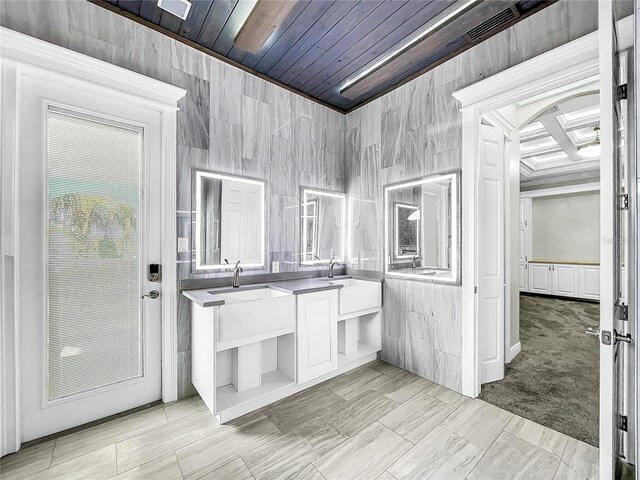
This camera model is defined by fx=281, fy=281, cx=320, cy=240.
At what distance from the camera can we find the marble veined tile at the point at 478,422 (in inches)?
74.3

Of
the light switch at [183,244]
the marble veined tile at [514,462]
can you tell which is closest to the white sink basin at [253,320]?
the light switch at [183,244]

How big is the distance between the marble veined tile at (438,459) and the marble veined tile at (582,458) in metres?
0.49

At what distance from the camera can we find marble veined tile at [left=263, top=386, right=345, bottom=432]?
2.04 m

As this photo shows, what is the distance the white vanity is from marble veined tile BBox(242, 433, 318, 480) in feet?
1.31

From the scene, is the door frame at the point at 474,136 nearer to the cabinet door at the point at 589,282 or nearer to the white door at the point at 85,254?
the white door at the point at 85,254

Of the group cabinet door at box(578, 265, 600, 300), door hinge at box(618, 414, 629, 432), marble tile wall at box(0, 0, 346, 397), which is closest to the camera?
door hinge at box(618, 414, 629, 432)

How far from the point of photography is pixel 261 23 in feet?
6.64

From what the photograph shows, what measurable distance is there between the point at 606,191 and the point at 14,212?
3.16 m

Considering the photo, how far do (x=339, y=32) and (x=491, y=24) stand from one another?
1.15 meters

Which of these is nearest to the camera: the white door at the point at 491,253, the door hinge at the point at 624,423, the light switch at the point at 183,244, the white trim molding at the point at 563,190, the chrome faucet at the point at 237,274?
the door hinge at the point at 624,423

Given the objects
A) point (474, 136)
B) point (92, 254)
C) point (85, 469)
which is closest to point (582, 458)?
point (474, 136)

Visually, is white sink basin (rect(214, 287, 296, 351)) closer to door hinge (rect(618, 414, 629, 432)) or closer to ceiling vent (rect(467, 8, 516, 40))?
door hinge (rect(618, 414, 629, 432))

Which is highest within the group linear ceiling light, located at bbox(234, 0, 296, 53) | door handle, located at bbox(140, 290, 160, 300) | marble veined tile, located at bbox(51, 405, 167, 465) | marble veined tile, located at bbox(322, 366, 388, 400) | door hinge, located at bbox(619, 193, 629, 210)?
linear ceiling light, located at bbox(234, 0, 296, 53)

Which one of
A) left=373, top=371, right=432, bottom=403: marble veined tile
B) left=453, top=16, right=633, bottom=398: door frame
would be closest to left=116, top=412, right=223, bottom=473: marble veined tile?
left=373, top=371, right=432, bottom=403: marble veined tile
